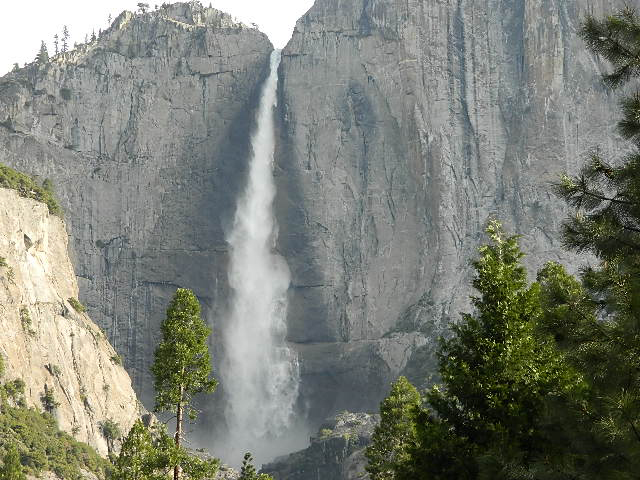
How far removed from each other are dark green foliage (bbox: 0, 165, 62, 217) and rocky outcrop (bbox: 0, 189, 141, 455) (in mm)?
1785

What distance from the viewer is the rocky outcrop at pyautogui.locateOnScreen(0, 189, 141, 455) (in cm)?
7506

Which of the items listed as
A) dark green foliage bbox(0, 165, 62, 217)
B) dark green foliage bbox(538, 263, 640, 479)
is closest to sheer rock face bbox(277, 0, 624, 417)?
dark green foliage bbox(0, 165, 62, 217)

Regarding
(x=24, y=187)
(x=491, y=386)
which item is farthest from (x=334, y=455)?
(x=491, y=386)

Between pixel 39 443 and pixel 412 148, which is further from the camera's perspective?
pixel 412 148

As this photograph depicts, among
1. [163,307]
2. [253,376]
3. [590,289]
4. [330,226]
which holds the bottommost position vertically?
[590,289]

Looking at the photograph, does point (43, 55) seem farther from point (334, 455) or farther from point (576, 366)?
point (576, 366)

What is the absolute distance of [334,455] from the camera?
87062mm

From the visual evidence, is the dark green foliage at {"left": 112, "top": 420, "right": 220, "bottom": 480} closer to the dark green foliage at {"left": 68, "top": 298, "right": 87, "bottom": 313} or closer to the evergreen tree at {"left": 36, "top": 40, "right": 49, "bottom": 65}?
the dark green foliage at {"left": 68, "top": 298, "right": 87, "bottom": 313}

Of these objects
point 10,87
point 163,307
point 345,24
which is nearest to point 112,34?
point 10,87

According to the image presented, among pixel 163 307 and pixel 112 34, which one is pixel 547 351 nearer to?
pixel 163 307

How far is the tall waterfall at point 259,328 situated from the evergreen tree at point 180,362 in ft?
230

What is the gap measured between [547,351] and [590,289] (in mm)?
5421

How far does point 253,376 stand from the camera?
109438 mm

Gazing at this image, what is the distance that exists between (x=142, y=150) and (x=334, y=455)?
49.8 meters
